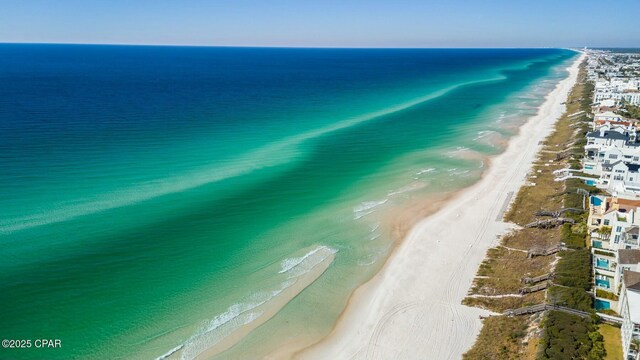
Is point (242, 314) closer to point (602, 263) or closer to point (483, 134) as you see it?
point (602, 263)

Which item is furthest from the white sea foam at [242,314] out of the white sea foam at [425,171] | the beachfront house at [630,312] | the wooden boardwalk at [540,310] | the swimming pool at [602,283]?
the white sea foam at [425,171]

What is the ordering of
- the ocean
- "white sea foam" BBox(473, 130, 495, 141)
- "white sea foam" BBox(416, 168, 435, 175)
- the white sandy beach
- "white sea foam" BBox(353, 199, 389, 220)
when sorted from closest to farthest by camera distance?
the white sandy beach → the ocean → "white sea foam" BBox(353, 199, 389, 220) → "white sea foam" BBox(416, 168, 435, 175) → "white sea foam" BBox(473, 130, 495, 141)

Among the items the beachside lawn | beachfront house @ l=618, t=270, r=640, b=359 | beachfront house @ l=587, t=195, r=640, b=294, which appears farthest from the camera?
beachfront house @ l=587, t=195, r=640, b=294

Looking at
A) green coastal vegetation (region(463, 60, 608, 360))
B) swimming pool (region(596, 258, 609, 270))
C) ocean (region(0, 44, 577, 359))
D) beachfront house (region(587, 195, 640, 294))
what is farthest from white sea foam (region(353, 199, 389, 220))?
swimming pool (region(596, 258, 609, 270))

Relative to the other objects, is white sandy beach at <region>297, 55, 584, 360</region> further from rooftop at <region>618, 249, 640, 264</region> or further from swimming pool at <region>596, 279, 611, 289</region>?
rooftop at <region>618, 249, 640, 264</region>

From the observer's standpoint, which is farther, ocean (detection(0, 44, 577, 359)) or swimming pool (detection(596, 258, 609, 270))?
swimming pool (detection(596, 258, 609, 270))

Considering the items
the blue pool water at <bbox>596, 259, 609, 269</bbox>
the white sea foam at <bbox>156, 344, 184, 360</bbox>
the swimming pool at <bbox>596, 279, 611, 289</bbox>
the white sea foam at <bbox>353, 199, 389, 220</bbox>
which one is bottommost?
the white sea foam at <bbox>156, 344, 184, 360</bbox>
